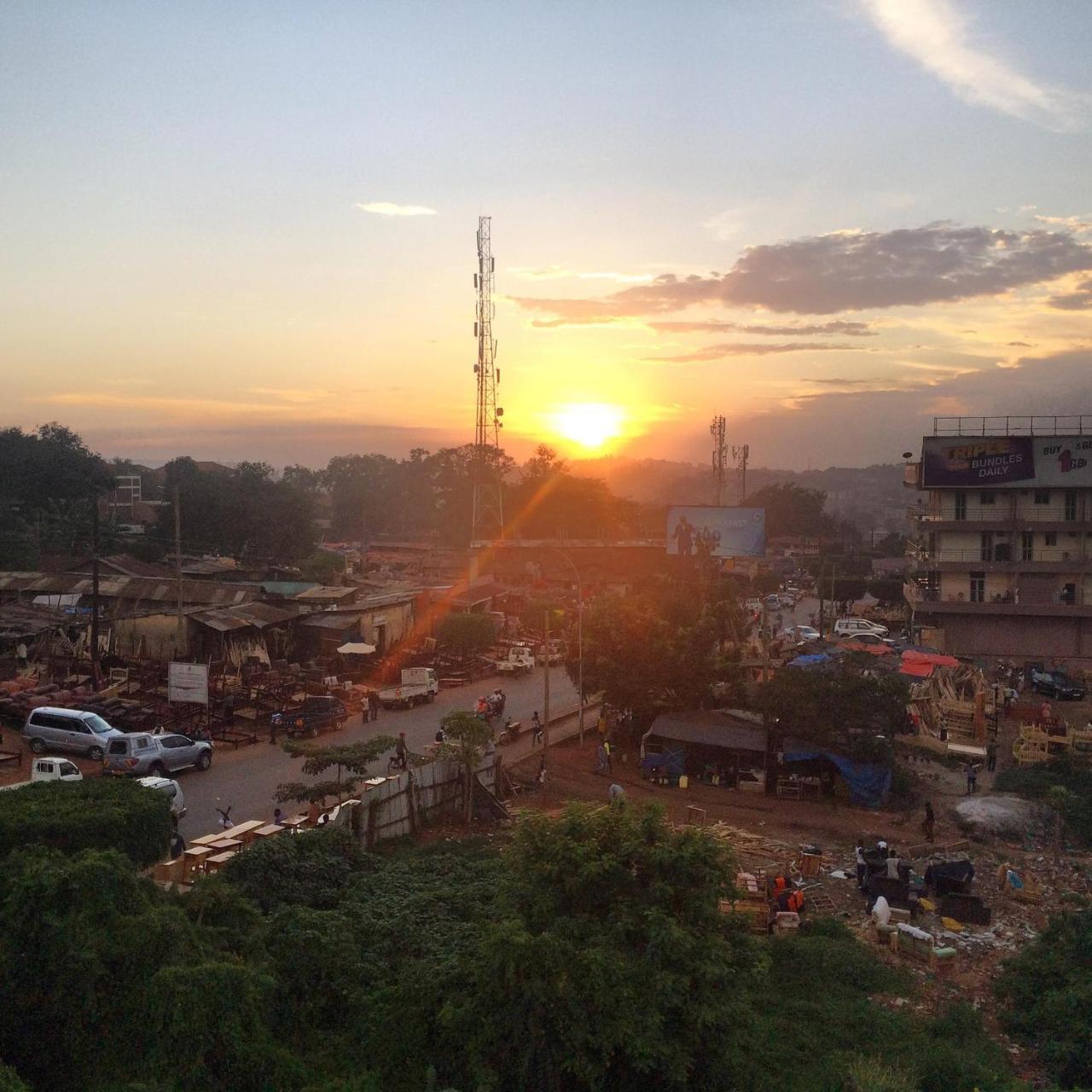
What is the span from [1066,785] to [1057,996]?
11.1 metres

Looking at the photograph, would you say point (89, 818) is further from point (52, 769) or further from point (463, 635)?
point (463, 635)

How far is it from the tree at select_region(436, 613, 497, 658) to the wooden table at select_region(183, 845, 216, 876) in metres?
22.8

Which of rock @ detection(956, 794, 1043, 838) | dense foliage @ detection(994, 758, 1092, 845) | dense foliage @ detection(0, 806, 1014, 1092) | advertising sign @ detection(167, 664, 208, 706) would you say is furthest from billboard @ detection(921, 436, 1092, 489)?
dense foliage @ detection(0, 806, 1014, 1092)


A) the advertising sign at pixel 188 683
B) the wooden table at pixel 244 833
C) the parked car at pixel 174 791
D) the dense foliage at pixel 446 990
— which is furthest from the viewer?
the advertising sign at pixel 188 683

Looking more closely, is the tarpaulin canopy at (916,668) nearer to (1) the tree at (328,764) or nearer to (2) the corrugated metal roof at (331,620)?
(2) the corrugated metal roof at (331,620)

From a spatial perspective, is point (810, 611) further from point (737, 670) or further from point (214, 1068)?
point (214, 1068)

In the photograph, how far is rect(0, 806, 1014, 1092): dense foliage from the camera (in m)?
8.07

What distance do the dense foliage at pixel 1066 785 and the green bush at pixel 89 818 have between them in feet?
53.5

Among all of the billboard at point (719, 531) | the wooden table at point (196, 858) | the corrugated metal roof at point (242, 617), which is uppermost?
the billboard at point (719, 531)

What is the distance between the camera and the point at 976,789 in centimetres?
2241

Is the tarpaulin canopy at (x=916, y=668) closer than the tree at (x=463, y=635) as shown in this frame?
Yes

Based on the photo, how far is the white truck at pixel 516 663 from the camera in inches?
1430

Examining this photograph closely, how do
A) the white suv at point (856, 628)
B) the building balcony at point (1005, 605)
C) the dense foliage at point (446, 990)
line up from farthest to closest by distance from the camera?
the white suv at point (856, 628), the building balcony at point (1005, 605), the dense foliage at point (446, 990)

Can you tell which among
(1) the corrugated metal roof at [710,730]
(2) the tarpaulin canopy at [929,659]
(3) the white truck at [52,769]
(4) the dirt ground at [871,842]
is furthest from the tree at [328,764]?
(2) the tarpaulin canopy at [929,659]
